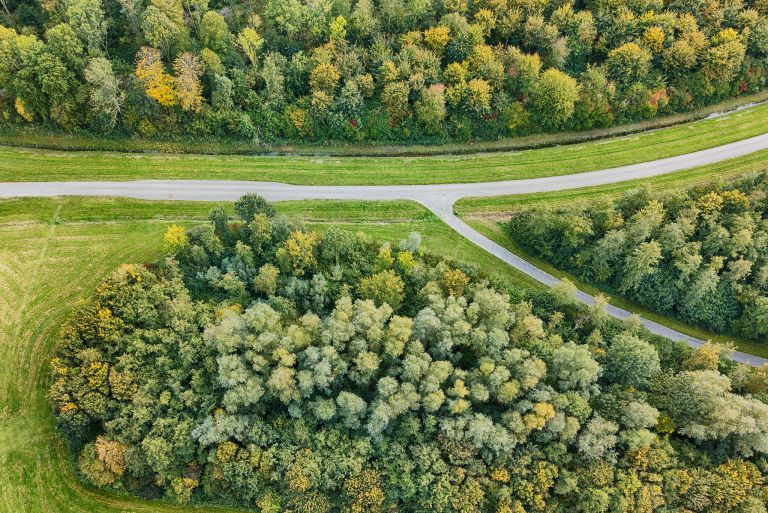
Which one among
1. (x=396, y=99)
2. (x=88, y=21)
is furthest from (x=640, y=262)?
(x=88, y=21)

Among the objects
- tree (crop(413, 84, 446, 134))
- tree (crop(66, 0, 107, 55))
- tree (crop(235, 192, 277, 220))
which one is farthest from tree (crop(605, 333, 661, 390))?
tree (crop(66, 0, 107, 55))

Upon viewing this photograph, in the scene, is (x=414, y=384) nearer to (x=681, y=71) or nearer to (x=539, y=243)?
(x=539, y=243)

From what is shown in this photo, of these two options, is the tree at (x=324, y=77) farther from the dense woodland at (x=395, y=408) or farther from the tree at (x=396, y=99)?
the dense woodland at (x=395, y=408)

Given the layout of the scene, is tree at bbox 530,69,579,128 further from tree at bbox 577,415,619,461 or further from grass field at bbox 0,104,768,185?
tree at bbox 577,415,619,461

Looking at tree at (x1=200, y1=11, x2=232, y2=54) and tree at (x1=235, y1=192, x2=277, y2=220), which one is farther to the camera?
tree at (x1=200, y1=11, x2=232, y2=54)

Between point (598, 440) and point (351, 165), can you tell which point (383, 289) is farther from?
point (598, 440)
